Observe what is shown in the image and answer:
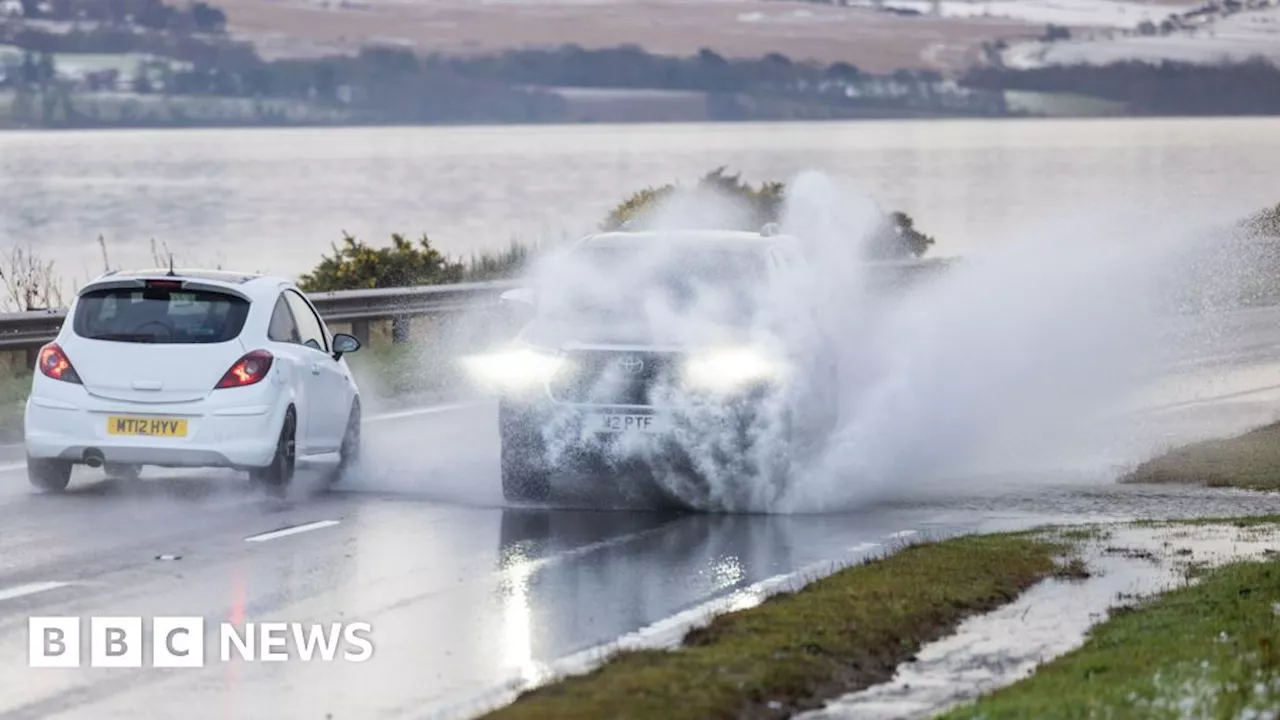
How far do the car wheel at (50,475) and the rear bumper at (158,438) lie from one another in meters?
0.29

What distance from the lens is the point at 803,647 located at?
11.5 m

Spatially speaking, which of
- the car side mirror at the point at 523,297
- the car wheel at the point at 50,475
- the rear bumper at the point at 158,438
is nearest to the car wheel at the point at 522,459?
the car side mirror at the point at 523,297

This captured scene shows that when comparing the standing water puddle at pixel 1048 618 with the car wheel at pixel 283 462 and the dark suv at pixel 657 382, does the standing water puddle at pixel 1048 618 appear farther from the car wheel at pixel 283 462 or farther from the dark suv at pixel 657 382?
the car wheel at pixel 283 462

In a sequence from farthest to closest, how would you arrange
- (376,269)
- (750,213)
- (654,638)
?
1. (750,213)
2. (376,269)
3. (654,638)

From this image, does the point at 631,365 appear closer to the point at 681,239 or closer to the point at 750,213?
the point at 681,239

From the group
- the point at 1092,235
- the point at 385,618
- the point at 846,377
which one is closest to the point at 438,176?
the point at 1092,235

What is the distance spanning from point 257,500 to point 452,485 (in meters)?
1.91

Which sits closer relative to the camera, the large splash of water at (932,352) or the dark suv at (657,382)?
the dark suv at (657,382)

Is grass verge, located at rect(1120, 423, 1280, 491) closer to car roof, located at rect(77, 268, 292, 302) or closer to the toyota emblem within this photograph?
the toyota emblem

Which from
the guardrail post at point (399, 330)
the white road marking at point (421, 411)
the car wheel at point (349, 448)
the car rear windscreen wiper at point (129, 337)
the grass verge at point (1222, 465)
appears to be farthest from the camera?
the guardrail post at point (399, 330)

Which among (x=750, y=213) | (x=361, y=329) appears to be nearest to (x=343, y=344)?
(x=361, y=329)

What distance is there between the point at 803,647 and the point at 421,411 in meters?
15.4

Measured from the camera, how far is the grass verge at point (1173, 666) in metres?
9.70

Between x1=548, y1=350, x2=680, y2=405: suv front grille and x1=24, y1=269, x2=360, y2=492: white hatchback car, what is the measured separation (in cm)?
205
